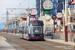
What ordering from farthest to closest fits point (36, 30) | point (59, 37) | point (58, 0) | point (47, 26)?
point (58, 0) < point (47, 26) < point (59, 37) < point (36, 30)

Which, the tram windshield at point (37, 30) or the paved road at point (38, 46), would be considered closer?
the paved road at point (38, 46)

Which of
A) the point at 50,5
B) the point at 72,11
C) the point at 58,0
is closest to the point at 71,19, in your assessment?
the point at 72,11

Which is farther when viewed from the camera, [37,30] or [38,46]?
[37,30]

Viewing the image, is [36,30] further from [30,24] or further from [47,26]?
[47,26]

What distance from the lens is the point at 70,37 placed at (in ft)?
124

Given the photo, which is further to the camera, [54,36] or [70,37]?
[54,36]

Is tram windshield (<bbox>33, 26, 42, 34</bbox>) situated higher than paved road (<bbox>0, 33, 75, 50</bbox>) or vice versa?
tram windshield (<bbox>33, 26, 42, 34</bbox>)

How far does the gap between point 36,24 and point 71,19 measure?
44.6 meters

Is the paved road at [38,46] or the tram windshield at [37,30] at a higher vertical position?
the tram windshield at [37,30]

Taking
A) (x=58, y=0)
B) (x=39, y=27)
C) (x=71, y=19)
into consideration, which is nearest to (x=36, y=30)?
(x=39, y=27)

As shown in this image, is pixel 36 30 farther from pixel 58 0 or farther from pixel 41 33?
pixel 58 0

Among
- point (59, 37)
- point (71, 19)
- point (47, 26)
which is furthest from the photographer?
point (47, 26)

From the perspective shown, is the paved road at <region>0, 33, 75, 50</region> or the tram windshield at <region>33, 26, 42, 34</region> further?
the tram windshield at <region>33, 26, 42, 34</region>

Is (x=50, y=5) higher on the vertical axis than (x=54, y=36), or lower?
higher
